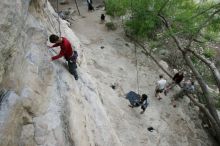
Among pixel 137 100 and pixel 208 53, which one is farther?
pixel 208 53

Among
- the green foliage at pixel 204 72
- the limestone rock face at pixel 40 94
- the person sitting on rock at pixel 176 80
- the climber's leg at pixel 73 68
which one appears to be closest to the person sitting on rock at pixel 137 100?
the limestone rock face at pixel 40 94

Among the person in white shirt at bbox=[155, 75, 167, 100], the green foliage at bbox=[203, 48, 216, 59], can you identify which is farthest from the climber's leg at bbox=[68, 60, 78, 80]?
the green foliage at bbox=[203, 48, 216, 59]

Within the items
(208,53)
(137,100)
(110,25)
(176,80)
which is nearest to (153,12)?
(110,25)

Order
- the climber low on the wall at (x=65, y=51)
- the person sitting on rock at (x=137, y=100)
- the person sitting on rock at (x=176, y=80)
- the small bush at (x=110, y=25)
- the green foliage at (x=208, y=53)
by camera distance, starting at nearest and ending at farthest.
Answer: the climber low on the wall at (x=65, y=51) → the person sitting on rock at (x=137, y=100) → the person sitting on rock at (x=176, y=80) → the small bush at (x=110, y=25) → the green foliage at (x=208, y=53)

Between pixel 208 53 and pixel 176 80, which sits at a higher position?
pixel 176 80

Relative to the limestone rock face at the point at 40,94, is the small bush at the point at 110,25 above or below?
below

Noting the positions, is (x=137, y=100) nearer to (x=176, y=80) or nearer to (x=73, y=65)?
(x=176, y=80)

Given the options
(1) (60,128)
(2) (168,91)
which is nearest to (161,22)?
(2) (168,91)

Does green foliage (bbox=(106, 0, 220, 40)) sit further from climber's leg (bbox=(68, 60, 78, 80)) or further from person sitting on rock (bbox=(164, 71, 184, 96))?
climber's leg (bbox=(68, 60, 78, 80))

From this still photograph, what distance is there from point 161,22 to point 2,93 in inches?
599

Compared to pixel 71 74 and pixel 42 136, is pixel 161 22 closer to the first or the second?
pixel 71 74

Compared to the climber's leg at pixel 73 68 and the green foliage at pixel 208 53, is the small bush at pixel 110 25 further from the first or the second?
the climber's leg at pixel 73 68

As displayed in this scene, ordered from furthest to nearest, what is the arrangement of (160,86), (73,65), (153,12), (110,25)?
1. (110,25)
2. (153,12)
3. (160,86)
4. (73,65)

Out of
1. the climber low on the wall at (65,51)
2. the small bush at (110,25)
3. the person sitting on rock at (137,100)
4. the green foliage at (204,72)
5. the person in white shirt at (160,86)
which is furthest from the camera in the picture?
the small bush at (110,25)
